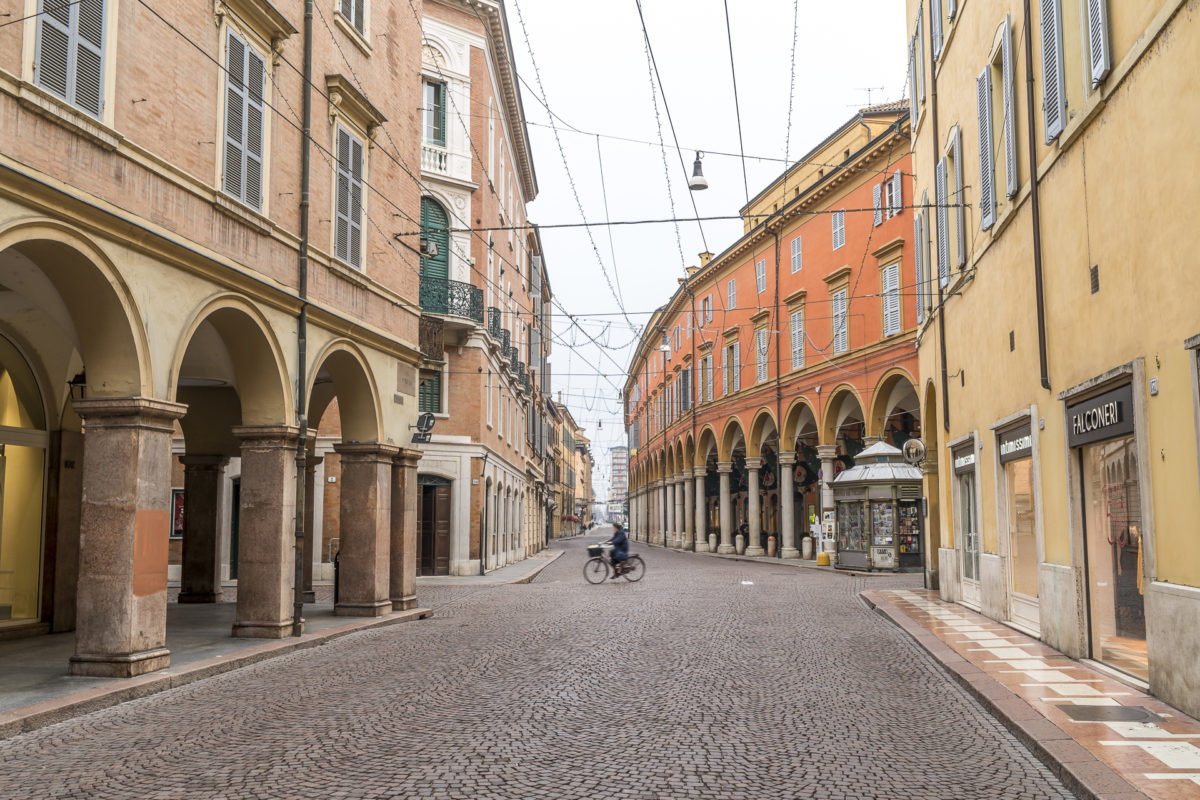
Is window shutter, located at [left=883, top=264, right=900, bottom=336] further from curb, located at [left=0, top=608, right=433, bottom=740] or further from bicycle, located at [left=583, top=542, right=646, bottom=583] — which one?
curb, located at [left=0, top=608, right=433, bottom=740]

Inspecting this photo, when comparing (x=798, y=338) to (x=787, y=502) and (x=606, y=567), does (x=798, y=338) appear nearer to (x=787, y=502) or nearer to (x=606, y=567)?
(x=787, y=502)

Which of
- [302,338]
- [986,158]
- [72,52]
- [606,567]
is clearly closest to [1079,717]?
[986,158]

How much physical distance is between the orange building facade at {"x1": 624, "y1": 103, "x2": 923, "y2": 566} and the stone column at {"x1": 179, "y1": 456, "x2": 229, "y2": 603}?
1189 centimetres

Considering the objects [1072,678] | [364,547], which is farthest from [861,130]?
[1072,678]

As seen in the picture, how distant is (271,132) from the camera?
1306cm

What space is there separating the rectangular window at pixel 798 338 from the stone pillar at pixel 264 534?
27.7m

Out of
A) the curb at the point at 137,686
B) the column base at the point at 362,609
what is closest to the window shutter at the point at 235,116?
the curb at the point at 137,686

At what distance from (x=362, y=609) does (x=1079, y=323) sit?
10.6m

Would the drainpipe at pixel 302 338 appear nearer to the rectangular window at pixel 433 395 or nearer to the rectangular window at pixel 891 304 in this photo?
the rectangular window at pixel 433 395

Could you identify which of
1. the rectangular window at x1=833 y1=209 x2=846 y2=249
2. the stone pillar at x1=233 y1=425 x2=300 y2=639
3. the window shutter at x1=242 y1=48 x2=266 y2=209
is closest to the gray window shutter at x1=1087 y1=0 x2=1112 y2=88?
the window shutter at x1=242 y1=48 x2=266 y2=209

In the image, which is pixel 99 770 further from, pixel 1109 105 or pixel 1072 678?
pixel 1109 105

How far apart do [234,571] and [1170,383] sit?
23.3 m

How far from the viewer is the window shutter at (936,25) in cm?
1844

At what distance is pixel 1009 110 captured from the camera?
1285 centimetres
